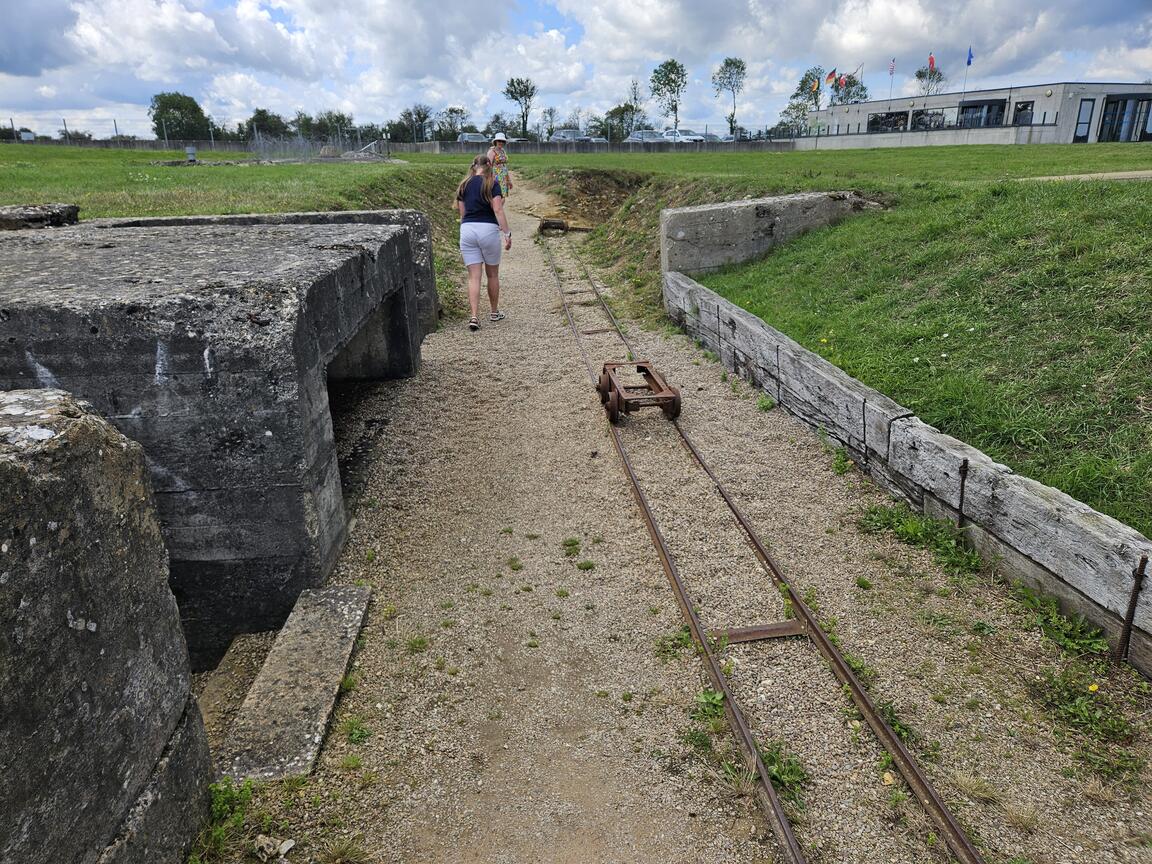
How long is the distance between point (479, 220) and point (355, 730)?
303 inches

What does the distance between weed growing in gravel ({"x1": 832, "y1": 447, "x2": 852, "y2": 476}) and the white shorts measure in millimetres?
5626

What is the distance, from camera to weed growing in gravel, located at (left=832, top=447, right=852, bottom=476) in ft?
19.7

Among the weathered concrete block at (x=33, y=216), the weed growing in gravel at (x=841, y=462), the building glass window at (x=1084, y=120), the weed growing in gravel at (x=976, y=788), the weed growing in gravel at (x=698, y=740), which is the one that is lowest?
the weed growing in gravel at (x=698, y=740)

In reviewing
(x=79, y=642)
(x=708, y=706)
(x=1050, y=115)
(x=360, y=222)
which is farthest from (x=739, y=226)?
(x=1050, y=115)

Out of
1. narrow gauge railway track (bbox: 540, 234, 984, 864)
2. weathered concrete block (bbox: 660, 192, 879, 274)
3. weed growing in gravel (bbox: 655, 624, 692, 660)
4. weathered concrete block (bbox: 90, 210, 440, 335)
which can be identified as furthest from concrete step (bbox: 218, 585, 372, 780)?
weathered concrete block (bbox: 660, 192, 879, 274)

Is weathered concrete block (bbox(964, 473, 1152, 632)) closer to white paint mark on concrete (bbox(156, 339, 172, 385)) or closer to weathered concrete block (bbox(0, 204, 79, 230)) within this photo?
white paint mark on concrete (bbox(156, 339, 172, 385))

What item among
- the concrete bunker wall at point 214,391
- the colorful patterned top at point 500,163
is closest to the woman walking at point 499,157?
the colorful patterned top at point 500,163

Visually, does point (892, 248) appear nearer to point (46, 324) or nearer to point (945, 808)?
point (945, 808)

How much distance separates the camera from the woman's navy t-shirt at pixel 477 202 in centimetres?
970

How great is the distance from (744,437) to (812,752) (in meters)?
3.79

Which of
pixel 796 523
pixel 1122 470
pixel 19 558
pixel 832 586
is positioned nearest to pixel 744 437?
pixel 796 523

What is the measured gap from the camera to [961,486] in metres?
4.75

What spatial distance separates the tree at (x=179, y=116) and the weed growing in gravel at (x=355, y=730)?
2940 inches

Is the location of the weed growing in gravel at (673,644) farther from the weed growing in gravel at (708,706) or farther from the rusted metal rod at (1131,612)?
the rusted metal rod at (1131,612)
